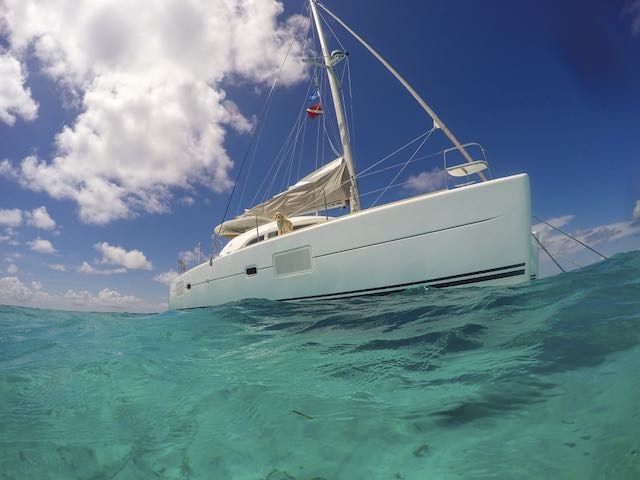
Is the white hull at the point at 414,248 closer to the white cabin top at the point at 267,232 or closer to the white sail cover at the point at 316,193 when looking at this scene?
the white cabin top at the point at 267,232

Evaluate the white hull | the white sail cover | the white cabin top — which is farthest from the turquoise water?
the white sail cover

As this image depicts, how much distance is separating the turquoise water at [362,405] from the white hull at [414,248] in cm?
120

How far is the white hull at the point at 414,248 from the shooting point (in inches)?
171

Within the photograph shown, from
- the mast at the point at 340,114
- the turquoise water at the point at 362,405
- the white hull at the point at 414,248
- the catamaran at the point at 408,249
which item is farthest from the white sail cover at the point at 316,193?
the turquoise water at the point at 362,405

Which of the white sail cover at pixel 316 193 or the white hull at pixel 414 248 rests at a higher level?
the white sail cover at pixel 316 193

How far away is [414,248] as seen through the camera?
475 cm

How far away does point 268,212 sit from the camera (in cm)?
912

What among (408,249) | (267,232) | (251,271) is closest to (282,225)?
(267,232)

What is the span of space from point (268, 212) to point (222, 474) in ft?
26.7

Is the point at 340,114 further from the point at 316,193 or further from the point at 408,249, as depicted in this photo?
the point at 408,249

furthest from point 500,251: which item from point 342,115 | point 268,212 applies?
point 268,212

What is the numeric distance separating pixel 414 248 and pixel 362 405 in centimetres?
343

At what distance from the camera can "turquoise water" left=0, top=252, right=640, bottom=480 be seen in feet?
3.85

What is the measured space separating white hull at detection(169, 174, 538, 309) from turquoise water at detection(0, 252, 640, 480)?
1203 mm
